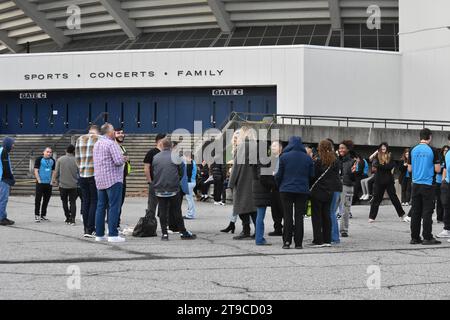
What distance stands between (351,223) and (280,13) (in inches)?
1026

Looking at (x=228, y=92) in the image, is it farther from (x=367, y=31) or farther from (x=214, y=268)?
(x=214, y=268)

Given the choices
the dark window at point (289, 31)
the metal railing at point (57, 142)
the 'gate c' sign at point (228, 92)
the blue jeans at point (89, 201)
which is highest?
the dark window at point (289, 31)

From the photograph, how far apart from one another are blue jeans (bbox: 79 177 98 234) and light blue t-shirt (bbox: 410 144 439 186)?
199 inches

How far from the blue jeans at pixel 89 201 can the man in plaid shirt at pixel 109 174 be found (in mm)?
694

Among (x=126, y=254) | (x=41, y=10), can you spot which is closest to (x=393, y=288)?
(x=126, y=254)

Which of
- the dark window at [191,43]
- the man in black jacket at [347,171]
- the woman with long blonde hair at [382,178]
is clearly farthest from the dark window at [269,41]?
the man in black jacket at [347,171]

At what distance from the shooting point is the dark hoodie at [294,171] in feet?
38.1

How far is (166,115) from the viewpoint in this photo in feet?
132

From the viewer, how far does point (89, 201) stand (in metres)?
13.2

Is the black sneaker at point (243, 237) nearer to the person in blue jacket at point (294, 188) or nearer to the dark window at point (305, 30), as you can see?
the person in blue jacket at point (294, 188)

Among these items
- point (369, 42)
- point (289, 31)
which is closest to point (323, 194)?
point (369, 42)

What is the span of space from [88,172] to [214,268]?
4220 millimetres

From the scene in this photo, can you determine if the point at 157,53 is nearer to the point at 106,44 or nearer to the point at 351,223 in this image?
the point at 106,44

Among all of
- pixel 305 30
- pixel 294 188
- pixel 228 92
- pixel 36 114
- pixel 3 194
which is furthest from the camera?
pixel 36 114
